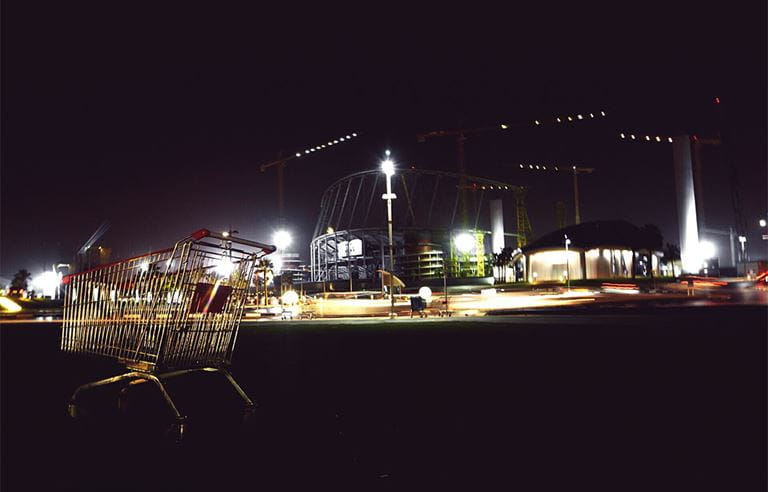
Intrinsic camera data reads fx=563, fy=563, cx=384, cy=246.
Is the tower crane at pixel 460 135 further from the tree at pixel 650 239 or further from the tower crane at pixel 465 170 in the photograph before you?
the tree at pixel 650 239

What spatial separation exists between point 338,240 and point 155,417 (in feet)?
260

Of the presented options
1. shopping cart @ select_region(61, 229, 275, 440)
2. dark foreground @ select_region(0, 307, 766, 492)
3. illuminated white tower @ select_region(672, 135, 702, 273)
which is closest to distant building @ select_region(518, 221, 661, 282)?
illuminated white tower @ select_region(672, 135, 702, 273)

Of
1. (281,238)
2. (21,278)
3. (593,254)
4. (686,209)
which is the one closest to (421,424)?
(686,209)

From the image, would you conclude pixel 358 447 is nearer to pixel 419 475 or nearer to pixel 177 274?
pixel 419 475

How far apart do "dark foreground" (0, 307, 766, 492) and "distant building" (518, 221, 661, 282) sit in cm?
5183

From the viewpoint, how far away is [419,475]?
125 inches

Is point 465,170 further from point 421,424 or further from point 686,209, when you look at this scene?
point 421,424

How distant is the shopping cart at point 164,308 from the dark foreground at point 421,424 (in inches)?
17.8

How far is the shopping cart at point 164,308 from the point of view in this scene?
15.2 ft

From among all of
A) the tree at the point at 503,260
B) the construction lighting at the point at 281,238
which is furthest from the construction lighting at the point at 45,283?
the tree at the point at 503,260

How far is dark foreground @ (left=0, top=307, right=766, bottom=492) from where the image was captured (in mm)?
3180

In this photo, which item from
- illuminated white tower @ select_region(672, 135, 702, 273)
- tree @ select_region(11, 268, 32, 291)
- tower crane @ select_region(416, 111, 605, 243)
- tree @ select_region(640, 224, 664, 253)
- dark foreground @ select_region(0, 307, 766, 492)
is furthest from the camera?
tower crane @ select_region(416, 111, 605, 243)

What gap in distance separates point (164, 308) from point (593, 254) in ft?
193

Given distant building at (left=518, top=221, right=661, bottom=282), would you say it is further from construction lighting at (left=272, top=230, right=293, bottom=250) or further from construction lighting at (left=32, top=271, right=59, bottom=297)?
construction lighting at (left=32, top=271, right=59, bottom=297)
